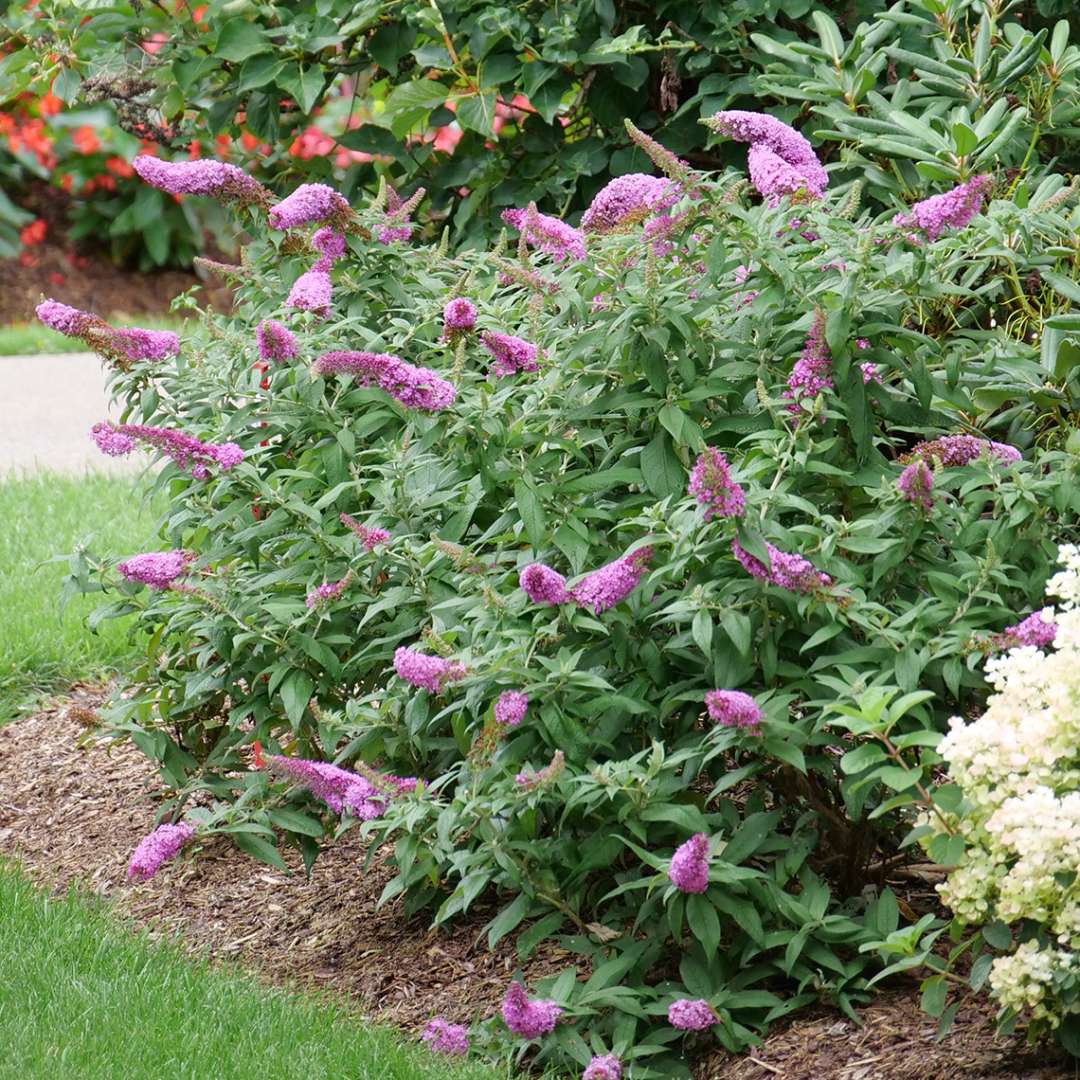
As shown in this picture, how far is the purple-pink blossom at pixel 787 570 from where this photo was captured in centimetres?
288

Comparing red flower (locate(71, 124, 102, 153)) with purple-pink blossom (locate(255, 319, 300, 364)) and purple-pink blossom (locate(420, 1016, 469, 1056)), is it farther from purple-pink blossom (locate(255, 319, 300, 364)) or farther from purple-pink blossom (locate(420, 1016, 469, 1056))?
purple-pink blossom (locate(420, 1016, 469, 1056))

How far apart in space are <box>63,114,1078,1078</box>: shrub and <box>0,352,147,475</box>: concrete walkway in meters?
4.23

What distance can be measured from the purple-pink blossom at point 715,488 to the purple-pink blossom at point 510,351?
77 cm

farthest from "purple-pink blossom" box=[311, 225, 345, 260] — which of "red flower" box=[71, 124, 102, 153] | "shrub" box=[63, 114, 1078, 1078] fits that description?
"red flower" box=[71, 124, 102, 153]

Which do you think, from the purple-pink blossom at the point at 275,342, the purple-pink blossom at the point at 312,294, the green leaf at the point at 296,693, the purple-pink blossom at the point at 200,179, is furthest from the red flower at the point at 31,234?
the green leaf at the point at 296,693

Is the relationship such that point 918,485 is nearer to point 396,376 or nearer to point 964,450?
point 964,450

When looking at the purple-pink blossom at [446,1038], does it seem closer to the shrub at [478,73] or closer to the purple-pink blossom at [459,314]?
the purple-pink blossom at [459,314]

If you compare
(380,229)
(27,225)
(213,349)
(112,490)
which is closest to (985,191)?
(380,229)

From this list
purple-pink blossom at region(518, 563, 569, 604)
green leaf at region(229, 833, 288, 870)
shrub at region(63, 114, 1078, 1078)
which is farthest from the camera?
green leaf at region(229, 833, 288, 870)

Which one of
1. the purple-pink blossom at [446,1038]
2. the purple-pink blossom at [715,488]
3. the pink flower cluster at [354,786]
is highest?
the purple-pink blossom at [715,488]

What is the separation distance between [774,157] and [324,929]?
2.03m

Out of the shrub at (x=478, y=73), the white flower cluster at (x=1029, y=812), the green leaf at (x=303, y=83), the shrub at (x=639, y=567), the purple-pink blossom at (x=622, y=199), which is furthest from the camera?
the green leaf at (x=303, y=83)

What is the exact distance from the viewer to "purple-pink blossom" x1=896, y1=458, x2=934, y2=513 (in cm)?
291

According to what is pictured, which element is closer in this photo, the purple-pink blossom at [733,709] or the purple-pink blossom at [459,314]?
the purple-pink blossom at [733,709]
